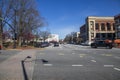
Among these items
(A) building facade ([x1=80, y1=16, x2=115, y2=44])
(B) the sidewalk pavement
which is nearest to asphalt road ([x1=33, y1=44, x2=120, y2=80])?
(B) the sidewalk pavement

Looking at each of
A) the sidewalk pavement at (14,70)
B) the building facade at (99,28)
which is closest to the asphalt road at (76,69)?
the sidewalk pavement at (14,70)

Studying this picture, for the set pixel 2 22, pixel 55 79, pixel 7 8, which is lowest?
pixel 55 79

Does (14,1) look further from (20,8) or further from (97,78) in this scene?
(97,78)

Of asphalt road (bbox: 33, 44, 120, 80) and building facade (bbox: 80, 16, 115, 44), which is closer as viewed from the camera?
asphalt road (bbox: 33, 44, 120, 80)

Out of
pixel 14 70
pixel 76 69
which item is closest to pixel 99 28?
pixel 76 69

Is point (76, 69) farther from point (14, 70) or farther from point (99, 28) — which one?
point (99, 28)

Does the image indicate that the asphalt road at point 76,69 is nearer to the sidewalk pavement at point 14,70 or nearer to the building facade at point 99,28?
the sidewalk pavement at point 14,70

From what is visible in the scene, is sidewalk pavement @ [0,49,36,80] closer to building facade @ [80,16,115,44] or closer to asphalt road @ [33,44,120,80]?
asphalt road @ [33,44,120,80]

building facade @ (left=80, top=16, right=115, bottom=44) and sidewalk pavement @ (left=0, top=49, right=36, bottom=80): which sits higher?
building facade @ (left=80, top=16, right=115, bottom=44)

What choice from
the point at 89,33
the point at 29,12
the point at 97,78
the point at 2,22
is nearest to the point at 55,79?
the point at 97,78

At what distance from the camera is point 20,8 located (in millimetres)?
52688

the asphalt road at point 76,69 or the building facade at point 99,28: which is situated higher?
the building facade at point 99,28

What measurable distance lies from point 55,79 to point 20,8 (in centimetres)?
4428

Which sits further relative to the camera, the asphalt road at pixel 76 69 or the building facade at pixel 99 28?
the building facade at pixel 99 28
